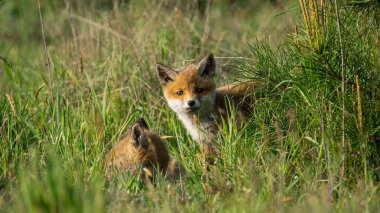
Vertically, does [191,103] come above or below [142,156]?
above

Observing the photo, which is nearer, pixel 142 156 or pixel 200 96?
pixel 142 156

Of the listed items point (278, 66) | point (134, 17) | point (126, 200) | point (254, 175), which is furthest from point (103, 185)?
point (134, 17)

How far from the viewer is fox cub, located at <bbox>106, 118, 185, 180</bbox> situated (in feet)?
20.6

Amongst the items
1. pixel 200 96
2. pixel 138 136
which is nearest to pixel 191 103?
pixel 200 96

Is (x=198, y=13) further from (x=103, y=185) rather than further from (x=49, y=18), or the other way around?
(x=103, y=185)

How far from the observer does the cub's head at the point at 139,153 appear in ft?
20.9

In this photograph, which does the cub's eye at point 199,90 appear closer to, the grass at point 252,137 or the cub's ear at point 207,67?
the cub's ear at point 207,67

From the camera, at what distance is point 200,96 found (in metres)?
7.86

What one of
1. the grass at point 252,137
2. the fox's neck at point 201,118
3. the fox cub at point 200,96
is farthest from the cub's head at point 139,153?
the fox's neck at point 201,118

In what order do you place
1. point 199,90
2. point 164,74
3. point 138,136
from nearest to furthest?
point 138,136 < point 199,90 < point 164,74

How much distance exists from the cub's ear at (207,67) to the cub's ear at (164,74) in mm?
314

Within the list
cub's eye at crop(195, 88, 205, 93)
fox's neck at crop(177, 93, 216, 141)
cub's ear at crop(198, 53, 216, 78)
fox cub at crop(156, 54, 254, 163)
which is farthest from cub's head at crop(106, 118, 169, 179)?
cub's ear at crop(198, 53, 216, 78)

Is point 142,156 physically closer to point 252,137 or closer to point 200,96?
point 252,137

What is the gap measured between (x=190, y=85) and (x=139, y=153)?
1.77 m
